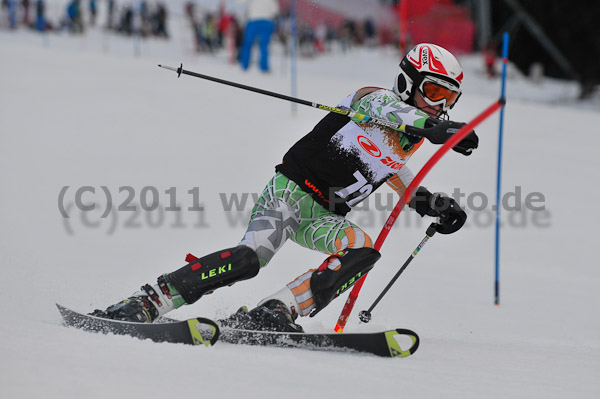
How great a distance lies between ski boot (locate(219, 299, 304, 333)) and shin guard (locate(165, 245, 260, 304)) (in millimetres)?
181

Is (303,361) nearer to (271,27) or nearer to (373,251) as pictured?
(373,251)

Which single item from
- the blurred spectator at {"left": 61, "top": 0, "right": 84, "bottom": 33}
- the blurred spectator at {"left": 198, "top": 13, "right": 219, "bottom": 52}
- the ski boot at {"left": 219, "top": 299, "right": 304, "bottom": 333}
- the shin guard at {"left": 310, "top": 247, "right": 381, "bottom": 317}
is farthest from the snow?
the blurred spectator at {"left": 61, "top": 0, "right": 84, "bottom": 33}

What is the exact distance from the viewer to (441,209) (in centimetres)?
380

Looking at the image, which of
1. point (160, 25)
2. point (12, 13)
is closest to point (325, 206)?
point (12, 13)

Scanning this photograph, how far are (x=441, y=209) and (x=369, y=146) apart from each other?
62cm

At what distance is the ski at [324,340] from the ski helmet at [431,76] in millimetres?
1190

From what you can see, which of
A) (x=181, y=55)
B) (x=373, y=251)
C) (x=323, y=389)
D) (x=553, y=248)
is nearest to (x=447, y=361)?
(x=373, y=251)

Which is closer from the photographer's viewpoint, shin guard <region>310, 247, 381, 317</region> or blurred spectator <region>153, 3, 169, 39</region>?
shin guard <region>310, 247, 381, 317</region>

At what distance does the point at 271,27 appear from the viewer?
530 inches

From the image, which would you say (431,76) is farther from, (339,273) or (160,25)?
(160,25)

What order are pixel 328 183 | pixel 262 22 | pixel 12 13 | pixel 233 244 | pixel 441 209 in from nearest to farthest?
pixel 328 183 → pixel 441 209 → pixel 233 244 → pixel 262 22 → pixel 12 13

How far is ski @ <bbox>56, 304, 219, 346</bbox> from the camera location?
3.02m

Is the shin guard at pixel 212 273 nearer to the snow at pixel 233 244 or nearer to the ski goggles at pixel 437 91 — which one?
the snow at pixel 233 244

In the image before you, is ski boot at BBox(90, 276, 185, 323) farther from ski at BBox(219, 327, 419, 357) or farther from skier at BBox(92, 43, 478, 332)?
ski at BBox(219, 327, 419, 357)
